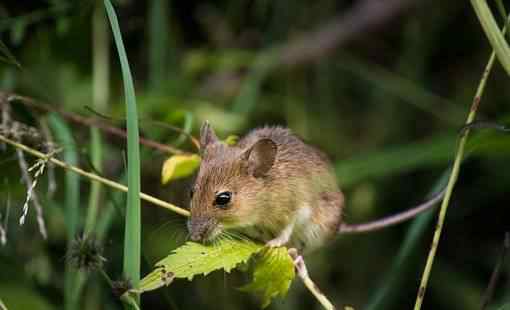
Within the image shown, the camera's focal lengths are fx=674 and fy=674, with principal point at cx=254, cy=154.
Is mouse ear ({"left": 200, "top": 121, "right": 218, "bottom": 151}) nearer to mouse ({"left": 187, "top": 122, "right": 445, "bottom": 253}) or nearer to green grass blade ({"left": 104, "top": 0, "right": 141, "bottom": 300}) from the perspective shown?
mouse ({"left": 187, "top": 122, "right": 445, "bottom": 253})

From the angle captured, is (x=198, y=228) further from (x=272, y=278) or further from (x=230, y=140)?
(x=230, y=140)

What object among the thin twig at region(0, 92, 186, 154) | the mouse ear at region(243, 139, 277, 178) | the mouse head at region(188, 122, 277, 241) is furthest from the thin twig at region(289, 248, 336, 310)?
the thin twig at region(0, 92, 186, 154)

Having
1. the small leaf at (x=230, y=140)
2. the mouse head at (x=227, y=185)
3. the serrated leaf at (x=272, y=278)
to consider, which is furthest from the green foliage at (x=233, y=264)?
the small leaf at (x=230, y=140)

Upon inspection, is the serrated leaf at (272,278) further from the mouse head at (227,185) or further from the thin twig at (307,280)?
the mouse head at (227,185)

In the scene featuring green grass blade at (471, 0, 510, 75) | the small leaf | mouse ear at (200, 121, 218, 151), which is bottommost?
the small leaf

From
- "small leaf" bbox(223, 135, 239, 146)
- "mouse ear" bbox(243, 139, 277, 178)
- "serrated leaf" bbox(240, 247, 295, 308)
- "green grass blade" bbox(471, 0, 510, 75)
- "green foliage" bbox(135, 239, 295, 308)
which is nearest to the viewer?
"green foliage" bbox(135, 239, 295, 308)

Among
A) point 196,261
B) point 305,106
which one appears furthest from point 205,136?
point 305,106

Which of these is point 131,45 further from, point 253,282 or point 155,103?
point 253,282
